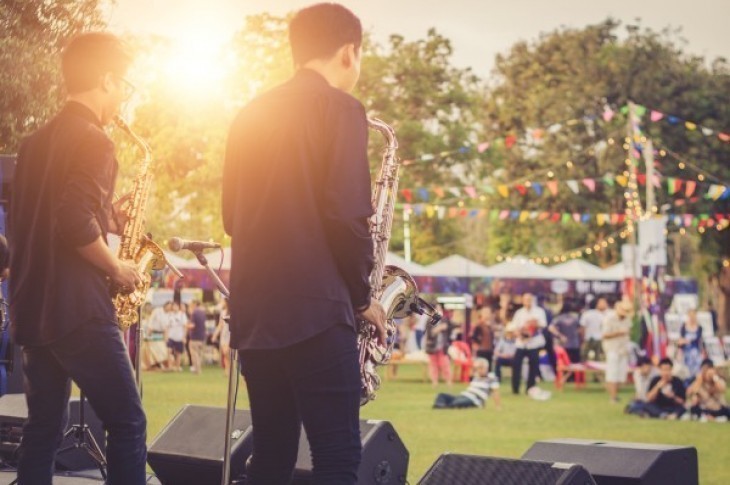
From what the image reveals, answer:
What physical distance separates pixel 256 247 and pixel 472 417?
10620 millimetres

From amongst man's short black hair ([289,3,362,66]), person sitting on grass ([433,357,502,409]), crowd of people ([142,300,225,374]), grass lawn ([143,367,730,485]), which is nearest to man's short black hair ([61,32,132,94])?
man's short black hair ([289,3,362,66])

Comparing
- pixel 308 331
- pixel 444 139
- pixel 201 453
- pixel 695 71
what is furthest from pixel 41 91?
pixel 695 71

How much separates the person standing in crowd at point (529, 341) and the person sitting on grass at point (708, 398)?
133 inches

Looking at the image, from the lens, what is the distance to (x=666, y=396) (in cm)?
1392

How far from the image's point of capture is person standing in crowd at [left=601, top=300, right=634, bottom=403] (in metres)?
16.0

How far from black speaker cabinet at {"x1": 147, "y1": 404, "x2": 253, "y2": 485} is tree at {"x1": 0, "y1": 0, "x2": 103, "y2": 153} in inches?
173

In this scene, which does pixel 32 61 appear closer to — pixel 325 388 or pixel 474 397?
pixel 325 388

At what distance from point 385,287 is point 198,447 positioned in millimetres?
1616

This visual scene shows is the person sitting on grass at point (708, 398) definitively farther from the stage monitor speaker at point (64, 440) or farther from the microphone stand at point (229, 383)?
the microphone stand at point (229, 383)

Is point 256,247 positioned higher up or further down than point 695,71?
further down

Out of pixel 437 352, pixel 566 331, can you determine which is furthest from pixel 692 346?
pixel 437 352

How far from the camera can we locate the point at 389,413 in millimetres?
13953

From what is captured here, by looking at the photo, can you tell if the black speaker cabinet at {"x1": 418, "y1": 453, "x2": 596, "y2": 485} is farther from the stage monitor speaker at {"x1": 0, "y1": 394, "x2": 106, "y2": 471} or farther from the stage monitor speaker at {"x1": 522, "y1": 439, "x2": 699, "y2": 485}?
the stage monitor speaker at {"x1": 0, "y1": 394, "x2": 106, "y2": 471}

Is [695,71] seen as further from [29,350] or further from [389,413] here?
[29,350]
